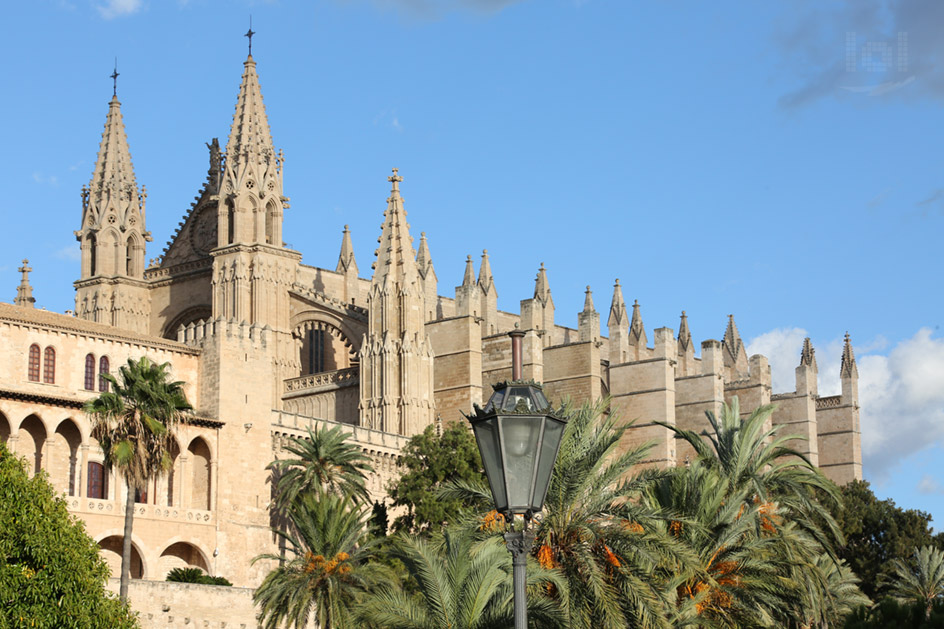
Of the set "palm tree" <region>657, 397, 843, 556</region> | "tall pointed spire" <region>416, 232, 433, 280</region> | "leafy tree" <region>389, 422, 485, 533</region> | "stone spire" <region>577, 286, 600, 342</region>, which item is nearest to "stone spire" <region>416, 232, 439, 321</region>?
"tall pointed spire" <region>416, 232, 433, 280</region>

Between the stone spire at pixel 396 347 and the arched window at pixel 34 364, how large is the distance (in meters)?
13.8

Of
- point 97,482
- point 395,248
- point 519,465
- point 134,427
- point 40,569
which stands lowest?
point 40,569

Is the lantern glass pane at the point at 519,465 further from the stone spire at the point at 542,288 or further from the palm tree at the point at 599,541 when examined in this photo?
the stone spire at the point at 542,288

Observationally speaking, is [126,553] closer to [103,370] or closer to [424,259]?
[103,370]

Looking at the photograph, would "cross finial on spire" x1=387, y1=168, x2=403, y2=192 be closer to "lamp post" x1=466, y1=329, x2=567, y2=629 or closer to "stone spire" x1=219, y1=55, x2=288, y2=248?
"stone spire" x1=219, y1=55, x2=288, y2=248

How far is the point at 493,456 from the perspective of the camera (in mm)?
13445

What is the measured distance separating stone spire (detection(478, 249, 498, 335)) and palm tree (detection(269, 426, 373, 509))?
17029 millimetres

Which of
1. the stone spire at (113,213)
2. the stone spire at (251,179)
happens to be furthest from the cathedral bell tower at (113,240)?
the stone spire at (251,179)

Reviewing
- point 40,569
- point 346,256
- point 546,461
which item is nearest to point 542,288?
point 346,256

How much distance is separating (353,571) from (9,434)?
42.5 ft

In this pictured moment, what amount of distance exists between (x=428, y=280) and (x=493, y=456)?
177 ft

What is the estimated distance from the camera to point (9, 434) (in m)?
44.2

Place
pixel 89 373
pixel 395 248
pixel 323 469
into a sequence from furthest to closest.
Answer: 1. pixel 395 248
2. pixel 89 373
3. pixel 323 469

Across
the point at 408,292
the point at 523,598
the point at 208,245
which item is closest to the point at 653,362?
the point at 408,292
